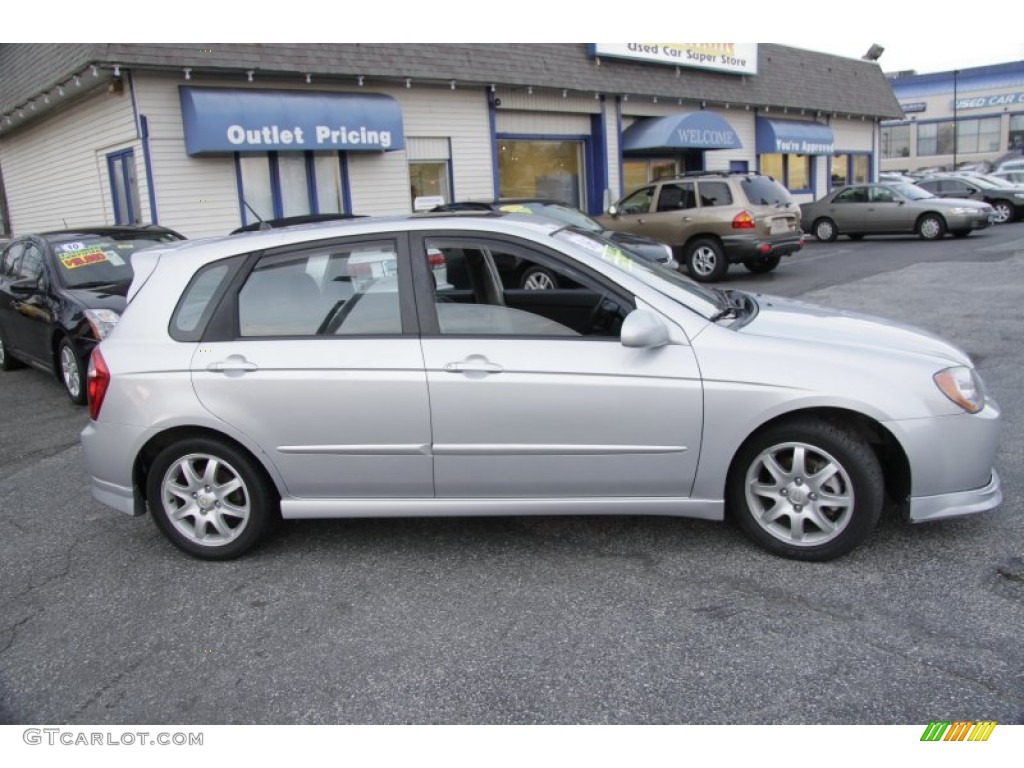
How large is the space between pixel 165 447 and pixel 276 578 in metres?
0.84

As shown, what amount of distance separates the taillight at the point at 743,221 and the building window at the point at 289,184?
273 inches

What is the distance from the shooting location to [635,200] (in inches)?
632

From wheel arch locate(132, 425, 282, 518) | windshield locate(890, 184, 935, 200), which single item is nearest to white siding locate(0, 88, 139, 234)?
wheel arch locate(132, 425, 282, 518)

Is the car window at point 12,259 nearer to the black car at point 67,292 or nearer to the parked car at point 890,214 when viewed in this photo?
the black car at point 67,292

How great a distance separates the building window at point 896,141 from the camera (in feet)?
199

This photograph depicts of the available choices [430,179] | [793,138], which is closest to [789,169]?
[793,138]

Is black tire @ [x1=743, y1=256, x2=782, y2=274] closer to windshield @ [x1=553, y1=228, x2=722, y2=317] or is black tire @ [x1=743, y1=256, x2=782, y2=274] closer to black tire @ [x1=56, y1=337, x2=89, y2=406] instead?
black tire @ [x1=56, y1=337, x2=89, y2=406]

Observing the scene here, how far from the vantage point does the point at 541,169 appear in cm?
1980

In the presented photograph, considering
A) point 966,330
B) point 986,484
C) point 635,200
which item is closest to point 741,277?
point 635,200

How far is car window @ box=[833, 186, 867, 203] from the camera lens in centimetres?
2198

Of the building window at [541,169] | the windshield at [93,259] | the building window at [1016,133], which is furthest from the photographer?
the building window at [1016,133]

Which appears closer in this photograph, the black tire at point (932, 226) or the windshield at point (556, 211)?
the windshield at point (556, 211)

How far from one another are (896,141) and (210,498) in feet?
219

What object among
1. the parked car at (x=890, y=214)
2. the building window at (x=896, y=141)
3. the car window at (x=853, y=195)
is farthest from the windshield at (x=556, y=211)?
the building window at (x=896, y=141)
